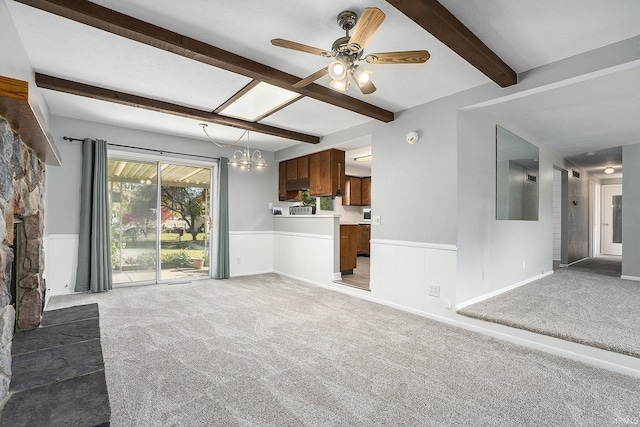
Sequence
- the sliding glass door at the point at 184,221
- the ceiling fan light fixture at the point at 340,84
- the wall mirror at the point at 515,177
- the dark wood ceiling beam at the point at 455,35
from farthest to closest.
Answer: the sliding glass door at the point at 184,221, the wall mirror at the point at 515,177, the ceiling fan light fixture at the point at 340,84, the dark wood ceiling beam at the point at 455,35

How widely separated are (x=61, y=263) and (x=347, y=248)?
4352 millimetres

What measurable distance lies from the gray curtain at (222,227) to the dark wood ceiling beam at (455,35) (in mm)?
4355

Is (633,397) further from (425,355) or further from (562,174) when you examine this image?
(562,174)

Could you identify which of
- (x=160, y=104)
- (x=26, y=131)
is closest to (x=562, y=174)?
(x=160, y=104)

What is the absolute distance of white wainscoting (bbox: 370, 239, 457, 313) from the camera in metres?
3.41

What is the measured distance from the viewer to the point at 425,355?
2.58 metres

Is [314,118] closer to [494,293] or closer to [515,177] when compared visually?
[515,177]

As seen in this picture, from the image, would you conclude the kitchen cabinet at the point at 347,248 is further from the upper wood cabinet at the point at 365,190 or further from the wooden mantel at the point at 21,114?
the wooden mantel at the point at 21,114

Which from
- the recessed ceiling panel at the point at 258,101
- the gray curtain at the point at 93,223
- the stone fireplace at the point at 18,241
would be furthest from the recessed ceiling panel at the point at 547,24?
the gray curtain at the point at 93,223

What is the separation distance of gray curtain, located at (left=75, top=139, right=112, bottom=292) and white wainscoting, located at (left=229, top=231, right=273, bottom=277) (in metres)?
2.00

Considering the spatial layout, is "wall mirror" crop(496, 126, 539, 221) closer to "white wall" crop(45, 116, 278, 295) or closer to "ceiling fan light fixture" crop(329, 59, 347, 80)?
"ceiling fan light fixture" crop(329, 59, 347, 80)

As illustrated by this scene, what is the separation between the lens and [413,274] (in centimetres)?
373

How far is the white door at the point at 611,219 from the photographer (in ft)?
28.6

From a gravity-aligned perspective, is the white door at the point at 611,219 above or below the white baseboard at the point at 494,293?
above
